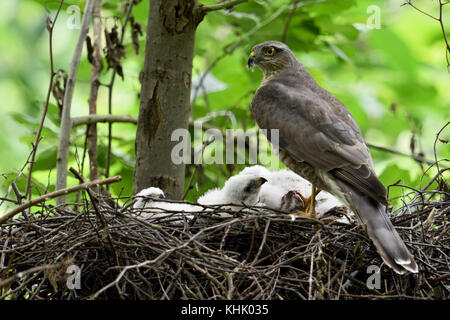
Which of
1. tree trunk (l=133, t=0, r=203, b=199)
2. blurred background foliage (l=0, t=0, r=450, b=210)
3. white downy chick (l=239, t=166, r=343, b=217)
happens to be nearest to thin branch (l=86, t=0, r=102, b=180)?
blurred background foliage (l=0, t=0, r=450, b=210)

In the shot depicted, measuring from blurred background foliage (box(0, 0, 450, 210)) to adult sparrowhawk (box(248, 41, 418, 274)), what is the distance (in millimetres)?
721

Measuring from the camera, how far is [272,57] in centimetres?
514

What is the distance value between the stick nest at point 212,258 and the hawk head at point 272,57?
1.89m

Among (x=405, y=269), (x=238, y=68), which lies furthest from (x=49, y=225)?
(x=238, y=68)

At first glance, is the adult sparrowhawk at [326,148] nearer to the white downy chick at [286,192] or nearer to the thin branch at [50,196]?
the white downy chick at [286,192]

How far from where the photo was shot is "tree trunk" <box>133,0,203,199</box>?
4.62 metres

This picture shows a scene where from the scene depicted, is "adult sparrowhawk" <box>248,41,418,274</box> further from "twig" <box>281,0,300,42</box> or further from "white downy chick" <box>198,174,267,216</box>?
"twig" <box>281,0,300,42</box>

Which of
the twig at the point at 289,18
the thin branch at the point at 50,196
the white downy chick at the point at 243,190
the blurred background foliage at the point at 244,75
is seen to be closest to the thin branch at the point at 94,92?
the blurred background foliage at the point at 244,75

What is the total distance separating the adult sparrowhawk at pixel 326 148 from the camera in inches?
134

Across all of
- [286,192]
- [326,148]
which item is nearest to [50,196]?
[326,148]

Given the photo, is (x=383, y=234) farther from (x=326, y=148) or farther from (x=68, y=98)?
(x=68, y=98)

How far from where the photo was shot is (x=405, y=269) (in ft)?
10.4

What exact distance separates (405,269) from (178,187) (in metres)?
2.07
